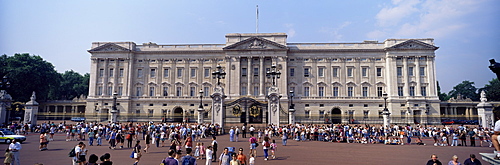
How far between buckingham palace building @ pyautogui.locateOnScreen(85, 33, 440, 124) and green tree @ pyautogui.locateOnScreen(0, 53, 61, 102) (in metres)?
15.3

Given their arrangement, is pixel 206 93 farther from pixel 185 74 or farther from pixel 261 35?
pixel 261 35

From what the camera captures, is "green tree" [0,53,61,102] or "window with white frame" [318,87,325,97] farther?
"green tree" [0,53,61,102]

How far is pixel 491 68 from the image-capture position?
865 centimetres

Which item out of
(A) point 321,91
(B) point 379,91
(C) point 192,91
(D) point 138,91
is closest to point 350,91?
(B) point 379,91

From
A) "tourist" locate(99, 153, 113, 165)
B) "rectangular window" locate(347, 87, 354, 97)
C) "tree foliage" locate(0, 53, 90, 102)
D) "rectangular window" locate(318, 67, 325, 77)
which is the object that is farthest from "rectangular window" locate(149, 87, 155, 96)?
"tourist" locate(99, 153, 113, 165)

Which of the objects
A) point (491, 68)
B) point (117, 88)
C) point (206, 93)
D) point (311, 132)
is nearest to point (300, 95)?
point (206, 93)

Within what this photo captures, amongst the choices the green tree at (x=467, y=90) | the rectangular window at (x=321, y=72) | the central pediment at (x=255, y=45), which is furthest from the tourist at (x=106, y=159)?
the green tree at (x=467, y=90)

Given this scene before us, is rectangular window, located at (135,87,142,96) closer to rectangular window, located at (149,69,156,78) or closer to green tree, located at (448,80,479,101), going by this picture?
rectangular window, located at (149,69,156,78)

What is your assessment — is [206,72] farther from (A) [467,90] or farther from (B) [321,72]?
(A) [467,90]

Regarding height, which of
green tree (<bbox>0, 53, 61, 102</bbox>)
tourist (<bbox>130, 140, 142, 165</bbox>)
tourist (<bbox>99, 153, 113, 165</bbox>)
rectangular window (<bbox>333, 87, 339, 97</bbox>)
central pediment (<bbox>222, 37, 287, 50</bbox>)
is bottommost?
tourist (<bbox>130, 140, 142, 165</bbox>)

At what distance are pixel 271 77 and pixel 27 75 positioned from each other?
48.8 meters

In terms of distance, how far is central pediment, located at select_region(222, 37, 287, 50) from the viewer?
172 ft

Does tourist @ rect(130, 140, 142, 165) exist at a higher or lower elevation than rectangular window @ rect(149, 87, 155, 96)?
lower

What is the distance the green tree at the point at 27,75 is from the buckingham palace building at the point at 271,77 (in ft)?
50.2
